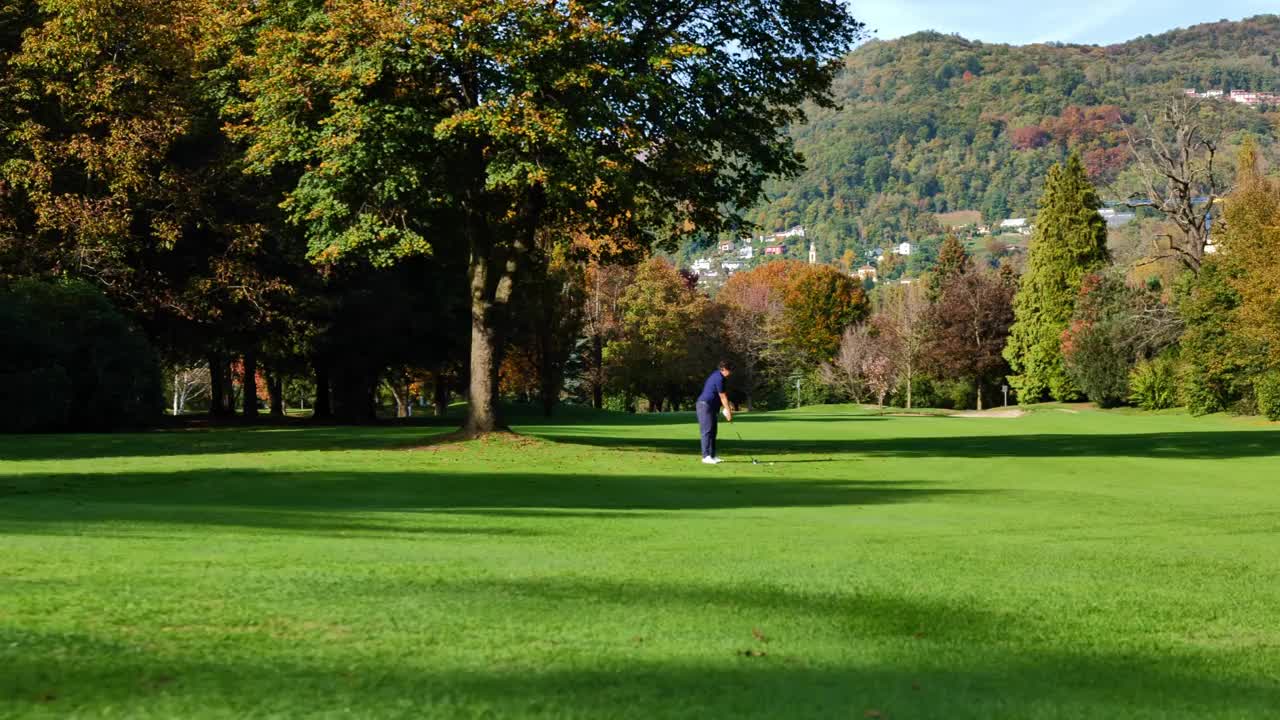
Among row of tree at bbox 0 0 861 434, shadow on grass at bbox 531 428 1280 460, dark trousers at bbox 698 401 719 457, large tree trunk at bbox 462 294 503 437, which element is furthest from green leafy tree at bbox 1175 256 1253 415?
large tree trunk at bbox 462 294 503 437

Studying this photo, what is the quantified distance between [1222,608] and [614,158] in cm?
2118

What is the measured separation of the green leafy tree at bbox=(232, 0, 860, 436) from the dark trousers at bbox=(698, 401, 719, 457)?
213 inches

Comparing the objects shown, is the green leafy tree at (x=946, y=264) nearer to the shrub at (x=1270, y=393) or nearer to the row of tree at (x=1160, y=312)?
the row of tree at (x=1160, y=312)

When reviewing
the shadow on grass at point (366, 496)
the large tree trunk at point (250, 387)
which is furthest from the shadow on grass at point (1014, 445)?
the large tree trunk at point (250, 387)

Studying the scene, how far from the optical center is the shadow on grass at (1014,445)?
3194 cm

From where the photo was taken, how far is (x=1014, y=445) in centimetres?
3662

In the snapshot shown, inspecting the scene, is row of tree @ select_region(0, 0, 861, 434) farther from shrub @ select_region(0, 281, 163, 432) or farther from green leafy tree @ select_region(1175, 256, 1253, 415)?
green leafy tree @ select_region(1175, 256, 1253, 415)

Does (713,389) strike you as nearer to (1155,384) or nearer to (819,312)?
(1155,384)

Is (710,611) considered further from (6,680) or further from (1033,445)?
(1033,445)

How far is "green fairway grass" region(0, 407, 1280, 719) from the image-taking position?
478 cm

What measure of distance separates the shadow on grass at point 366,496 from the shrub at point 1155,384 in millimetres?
51754

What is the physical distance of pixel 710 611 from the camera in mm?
6750

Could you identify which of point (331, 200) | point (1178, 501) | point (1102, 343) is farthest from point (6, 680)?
point (1102, 343)

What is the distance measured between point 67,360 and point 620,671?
34027 millimetres
